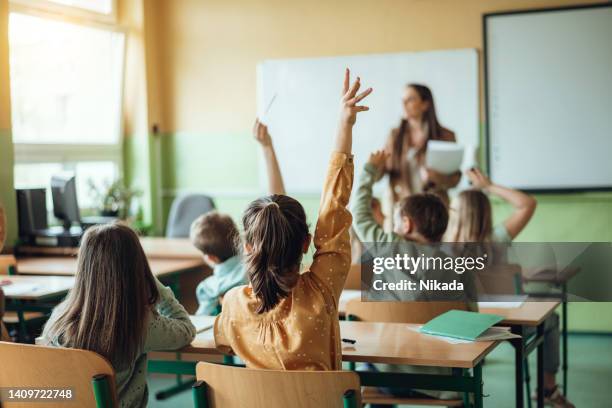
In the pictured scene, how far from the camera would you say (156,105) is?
6238mm

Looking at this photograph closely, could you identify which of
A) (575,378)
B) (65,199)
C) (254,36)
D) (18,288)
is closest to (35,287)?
(18,288)

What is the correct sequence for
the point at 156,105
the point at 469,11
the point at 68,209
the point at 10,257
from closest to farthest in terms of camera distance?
the point at 10,257 < the point at 68,209 < the point at 469,11 < the point at 156,105

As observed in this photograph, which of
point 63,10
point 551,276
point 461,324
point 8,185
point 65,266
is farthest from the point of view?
point 63,10

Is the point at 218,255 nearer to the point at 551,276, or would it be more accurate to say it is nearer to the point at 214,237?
the point at 214,237

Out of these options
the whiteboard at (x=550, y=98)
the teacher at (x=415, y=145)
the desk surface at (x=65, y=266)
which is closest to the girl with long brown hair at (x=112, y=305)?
the desk surface at (x=65, y=266)

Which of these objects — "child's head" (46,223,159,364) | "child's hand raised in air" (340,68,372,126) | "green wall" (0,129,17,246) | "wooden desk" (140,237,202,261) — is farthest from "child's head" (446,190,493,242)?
"green wall" (0,129,17,246)

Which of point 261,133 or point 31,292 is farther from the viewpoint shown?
point 31,292

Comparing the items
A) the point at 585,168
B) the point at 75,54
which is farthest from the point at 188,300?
the point at 585,168

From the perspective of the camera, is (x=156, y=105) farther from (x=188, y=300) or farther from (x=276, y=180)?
(x=276, y=180)

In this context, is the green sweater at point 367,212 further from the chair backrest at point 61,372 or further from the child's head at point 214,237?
the chair backrest at point 61,372

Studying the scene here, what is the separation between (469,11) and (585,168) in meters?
1.34

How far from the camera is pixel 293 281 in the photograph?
75.6 inches

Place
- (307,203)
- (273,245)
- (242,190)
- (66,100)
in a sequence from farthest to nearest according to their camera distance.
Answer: (242,190) → (307,203) → (66,100) → (273,245)

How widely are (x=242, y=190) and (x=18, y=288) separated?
2.75 m
